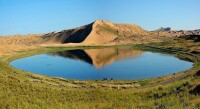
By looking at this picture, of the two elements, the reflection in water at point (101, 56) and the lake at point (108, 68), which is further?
the reflection in water at point (101, 56)

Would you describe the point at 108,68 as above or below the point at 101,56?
below

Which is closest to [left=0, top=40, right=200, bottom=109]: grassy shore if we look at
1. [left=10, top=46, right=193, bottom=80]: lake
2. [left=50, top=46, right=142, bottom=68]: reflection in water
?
[left=10, top=46, right=193, bottom=80]: lake

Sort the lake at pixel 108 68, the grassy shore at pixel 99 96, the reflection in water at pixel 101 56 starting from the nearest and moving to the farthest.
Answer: the grassy shore at pixel 99 96 → the lake at pixel 108 68 → the reflection in water at pixel 101 56

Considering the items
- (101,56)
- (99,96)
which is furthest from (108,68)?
(99,96)

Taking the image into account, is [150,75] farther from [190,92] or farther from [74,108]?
[74,108]

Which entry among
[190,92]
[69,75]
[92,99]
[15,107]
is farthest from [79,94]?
[69,75]

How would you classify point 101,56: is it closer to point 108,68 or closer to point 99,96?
point 108,68

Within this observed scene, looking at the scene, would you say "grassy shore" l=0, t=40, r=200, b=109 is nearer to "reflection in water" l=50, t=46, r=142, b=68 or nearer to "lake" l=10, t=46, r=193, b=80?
"lake" l=10, t=46, r=193, b=80

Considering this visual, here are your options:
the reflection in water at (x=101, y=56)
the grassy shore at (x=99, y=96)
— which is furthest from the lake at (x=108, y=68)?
the grassy shore at (x=99, y=96)

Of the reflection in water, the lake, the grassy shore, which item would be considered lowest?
the lake

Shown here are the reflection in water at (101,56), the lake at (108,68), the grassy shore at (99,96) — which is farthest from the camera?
the reflection in water at (101,56)

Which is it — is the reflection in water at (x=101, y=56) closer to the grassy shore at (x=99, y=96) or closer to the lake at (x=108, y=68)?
the lake at (x=108, y=68)

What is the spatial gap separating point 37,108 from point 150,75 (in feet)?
180

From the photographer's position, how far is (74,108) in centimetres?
2698
